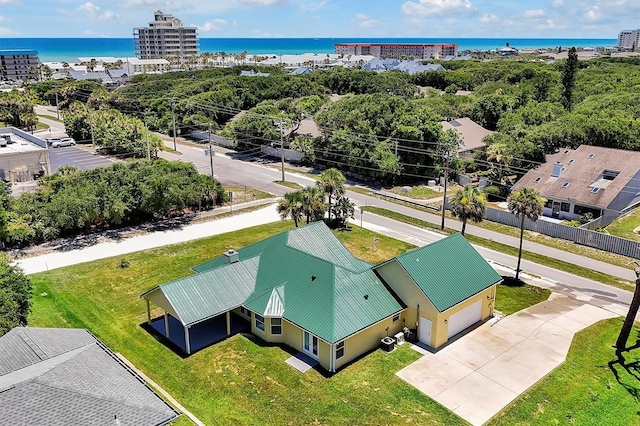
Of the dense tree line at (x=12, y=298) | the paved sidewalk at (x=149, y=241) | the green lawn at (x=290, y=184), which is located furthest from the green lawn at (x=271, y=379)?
the green lawn at (x=290, y=184)

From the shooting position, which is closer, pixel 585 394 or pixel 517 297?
pixel 585 394

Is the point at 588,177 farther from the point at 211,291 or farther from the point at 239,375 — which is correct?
the point at 239,375

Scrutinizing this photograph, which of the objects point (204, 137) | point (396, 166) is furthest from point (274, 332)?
point (204, 137)

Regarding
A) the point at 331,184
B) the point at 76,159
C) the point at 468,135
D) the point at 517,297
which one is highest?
the point at 468,135

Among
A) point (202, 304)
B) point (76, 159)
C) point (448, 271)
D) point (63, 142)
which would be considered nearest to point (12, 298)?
point (202, 304)

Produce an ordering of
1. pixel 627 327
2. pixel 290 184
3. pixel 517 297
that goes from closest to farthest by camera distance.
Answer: pixel 627 327 → pixel 517 297 → pixel 290 184

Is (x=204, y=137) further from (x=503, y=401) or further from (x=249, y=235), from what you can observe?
(x=503, y=401)

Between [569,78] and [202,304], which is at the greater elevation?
[569,78]
